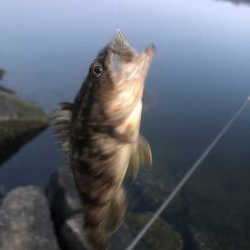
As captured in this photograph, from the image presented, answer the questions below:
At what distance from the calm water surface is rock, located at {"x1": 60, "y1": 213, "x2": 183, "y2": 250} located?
2998mm

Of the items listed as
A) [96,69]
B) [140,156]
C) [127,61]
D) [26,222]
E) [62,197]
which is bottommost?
[26,222]

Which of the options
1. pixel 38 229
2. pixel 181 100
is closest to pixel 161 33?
pixel 181 100

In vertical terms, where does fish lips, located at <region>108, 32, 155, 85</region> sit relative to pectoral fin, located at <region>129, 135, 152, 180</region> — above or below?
above

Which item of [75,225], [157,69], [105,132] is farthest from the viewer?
[157,69]

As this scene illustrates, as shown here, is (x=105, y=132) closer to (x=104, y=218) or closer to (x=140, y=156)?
(x=140, y=156)

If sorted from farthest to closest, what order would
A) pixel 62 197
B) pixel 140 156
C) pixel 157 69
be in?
1. pixel 157 69
2. pixel 62 197
3. pixel 140 156

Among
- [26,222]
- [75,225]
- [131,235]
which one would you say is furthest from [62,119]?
[131,235]

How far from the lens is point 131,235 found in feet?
23.5

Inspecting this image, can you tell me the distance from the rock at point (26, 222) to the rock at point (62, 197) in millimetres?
283

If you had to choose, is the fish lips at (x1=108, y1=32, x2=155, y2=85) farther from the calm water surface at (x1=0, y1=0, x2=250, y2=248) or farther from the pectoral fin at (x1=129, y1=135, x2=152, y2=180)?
the calm water surface at (x1=0, y1=0, x2=250, y2=248)

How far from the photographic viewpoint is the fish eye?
1933 millimetres

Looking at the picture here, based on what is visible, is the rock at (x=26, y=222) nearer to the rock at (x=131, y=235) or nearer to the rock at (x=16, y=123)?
the rock at (x=131, y=235)

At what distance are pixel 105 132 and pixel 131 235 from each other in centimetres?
553

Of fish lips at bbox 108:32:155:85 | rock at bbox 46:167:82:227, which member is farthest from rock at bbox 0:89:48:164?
fish lips at bbox 108:32:155:85
